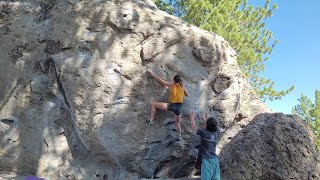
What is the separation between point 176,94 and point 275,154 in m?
2.23

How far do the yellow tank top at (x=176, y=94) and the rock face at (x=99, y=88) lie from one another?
42 cm

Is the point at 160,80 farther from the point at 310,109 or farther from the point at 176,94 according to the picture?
the point at 310,109

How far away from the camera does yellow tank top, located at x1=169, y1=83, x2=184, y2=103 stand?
682cm

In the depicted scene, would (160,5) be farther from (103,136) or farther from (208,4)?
(103,136)

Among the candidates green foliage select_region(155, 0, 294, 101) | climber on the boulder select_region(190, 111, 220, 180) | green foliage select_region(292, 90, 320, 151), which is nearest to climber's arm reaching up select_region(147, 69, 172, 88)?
climber on the boulder select_region(190, 111, 220, 180)

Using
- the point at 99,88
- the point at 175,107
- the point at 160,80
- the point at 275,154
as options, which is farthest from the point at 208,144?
the point at 99,88

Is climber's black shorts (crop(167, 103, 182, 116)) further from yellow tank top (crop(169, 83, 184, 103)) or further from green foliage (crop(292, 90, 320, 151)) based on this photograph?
green foliage (crop(292, 90, 320, 151))

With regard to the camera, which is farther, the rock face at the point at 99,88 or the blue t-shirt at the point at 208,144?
the rock face at the point at 99,88

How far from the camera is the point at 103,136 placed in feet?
22.2

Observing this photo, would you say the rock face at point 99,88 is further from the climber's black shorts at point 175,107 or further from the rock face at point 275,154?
the rock face at point 275,154

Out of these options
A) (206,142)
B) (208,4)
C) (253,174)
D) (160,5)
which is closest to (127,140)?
(206,142)

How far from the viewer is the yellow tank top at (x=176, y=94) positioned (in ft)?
22.4

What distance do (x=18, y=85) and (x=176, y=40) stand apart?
365cm

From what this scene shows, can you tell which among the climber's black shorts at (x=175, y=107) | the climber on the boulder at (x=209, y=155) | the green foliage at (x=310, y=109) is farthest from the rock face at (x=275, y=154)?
the green foliage at (x=310, y=109)
